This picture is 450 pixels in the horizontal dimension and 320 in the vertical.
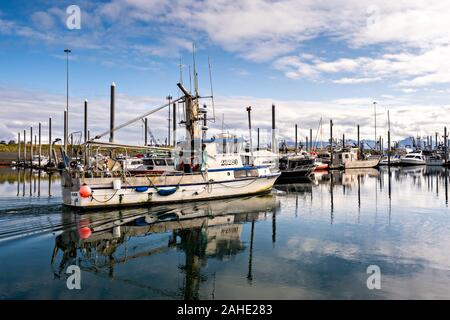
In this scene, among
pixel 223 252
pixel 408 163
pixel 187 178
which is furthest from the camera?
pixel 408 163

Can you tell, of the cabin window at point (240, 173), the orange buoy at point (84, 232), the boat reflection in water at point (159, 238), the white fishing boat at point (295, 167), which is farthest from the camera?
the white fishing boat at point (295, 167)

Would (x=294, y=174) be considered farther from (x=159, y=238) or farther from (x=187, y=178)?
(x=159, y=238)

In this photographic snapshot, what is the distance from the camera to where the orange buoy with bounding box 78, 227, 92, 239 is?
14.3 meters

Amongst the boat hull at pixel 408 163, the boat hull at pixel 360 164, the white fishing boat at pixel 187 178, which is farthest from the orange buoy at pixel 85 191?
the boat hull at pixel 408 163

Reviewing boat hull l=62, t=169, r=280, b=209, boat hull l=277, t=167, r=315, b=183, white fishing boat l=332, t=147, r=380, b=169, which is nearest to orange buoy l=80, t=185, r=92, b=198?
boat hull l=62, t=169, r=280, b=209

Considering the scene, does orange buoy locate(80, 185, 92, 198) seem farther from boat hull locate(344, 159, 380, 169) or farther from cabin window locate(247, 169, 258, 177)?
boat hull locate(344, 159, 380, 169)

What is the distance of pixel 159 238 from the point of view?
14289 mm

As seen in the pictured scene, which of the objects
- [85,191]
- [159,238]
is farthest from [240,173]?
[159,238]

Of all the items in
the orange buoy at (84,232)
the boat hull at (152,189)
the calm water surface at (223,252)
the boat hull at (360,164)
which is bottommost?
the calm water surface at (223,252)

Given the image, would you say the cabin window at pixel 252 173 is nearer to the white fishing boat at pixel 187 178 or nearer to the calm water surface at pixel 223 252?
the white fishing boat at pixel 187 178

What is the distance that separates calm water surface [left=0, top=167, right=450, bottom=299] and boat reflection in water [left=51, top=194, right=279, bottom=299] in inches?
1.7

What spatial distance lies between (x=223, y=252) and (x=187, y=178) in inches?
438

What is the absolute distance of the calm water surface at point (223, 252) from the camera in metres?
8.83

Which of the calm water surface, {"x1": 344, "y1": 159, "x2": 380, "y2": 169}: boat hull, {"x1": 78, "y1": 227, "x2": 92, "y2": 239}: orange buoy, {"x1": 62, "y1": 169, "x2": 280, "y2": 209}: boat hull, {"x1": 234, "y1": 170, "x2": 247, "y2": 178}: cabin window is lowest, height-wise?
the calm water surface
